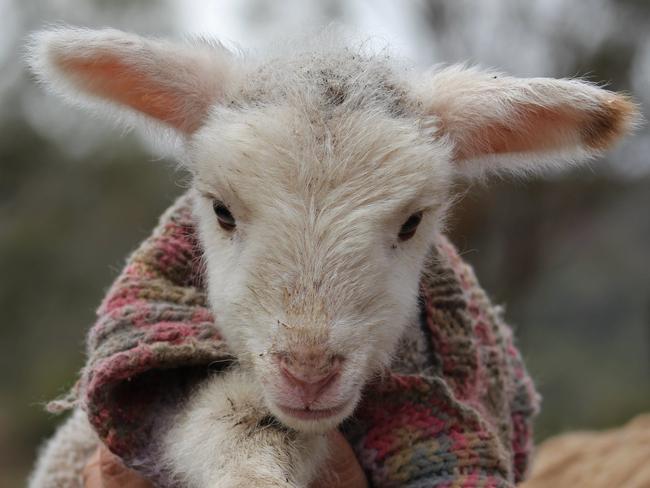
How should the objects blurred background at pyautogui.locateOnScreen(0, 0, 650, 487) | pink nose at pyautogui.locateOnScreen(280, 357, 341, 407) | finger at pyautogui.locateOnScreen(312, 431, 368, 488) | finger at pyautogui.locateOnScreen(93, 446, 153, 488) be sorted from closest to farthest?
1. pink nose at pyautogui.locateOnScreen(280, 357, 341, 407)
2. finger at pyautogui.locateOnScreen(312, 431, 368, 488)
3. finger at pyautogui.locateOnScreen(93, 446, 153, 488)
4. blurred background at pyautogui.locateOnScreen(0, 0, 650, 487)

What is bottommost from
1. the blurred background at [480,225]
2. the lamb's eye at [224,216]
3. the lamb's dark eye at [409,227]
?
the blurred background at [480,225]

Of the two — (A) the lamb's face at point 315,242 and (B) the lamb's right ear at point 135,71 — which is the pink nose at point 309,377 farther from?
(B) the lamb's right ear at point 135,71

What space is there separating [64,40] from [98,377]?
90 cm

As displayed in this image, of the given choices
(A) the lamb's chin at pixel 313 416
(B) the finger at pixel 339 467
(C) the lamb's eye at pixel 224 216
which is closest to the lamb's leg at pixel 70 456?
(B) the finger at pixel 339 467

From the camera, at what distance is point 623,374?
8.48 metres

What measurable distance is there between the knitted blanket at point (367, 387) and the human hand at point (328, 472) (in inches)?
4.3

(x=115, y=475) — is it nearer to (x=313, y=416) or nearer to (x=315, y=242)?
(x=313, y=416)

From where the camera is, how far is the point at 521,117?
2.32m

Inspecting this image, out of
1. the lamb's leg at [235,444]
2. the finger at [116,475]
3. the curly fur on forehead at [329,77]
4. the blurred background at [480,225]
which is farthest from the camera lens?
the blurred background at [480,225]

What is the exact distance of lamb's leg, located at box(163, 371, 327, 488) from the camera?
6.25 feet

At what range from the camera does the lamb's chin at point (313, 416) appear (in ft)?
5.95

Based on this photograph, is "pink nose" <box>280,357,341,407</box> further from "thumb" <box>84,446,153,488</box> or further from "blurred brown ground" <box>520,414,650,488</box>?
"blurred brown ground" <box>520,414,650,488</box>

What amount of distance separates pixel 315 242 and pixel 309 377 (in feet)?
1.00

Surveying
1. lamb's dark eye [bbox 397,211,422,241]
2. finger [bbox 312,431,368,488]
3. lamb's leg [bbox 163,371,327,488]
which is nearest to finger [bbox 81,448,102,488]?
lamb's leg [bbox 163,371,327,488]
